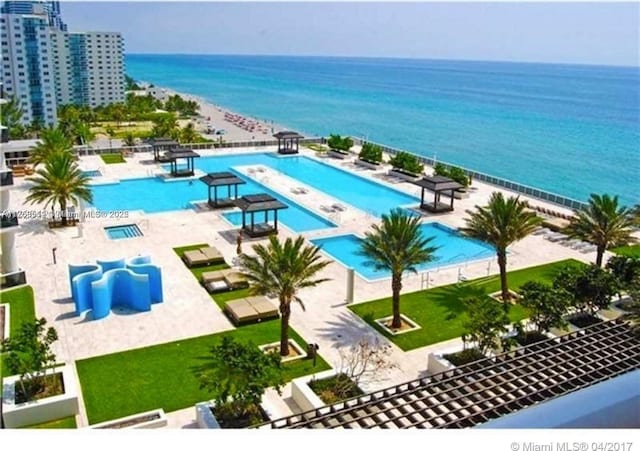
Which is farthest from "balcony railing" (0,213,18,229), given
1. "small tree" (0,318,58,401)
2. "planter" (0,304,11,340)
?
"small tree" (0,318,58,401)

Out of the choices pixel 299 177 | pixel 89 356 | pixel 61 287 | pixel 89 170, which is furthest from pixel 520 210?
pixel 89 170

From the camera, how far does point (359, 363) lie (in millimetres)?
17844

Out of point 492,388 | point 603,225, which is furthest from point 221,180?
point 492,388

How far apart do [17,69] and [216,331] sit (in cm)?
6865

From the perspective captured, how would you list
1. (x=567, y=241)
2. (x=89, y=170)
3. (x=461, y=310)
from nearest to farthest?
(x=461, y=310) → (x=567, y=241) → (x=89, y=170)

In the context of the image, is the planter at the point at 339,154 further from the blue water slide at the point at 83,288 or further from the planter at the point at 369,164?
the blue water slide at the point at 83,288

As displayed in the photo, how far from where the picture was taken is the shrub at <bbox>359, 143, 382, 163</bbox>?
4831 centimetres

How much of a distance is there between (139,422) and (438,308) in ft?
39.5

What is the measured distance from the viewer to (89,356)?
1838 cm

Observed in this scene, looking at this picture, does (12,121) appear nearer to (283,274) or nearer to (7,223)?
(7,223)

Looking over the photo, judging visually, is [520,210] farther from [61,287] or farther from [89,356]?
[61,287]

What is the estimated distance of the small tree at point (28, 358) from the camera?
580 inches

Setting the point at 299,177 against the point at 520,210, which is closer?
the point at 520,210

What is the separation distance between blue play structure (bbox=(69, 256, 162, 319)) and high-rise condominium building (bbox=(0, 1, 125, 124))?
58094 mm
